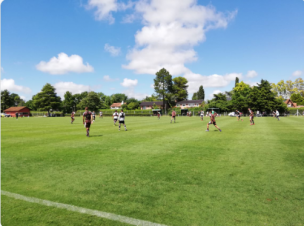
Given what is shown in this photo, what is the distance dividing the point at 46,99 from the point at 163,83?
5767cm

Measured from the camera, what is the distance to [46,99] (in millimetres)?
96188

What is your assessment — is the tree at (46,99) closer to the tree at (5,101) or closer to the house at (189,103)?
the tree at (5,101)

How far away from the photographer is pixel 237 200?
14.4ft

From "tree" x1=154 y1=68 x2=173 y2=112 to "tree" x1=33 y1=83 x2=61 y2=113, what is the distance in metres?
50.0

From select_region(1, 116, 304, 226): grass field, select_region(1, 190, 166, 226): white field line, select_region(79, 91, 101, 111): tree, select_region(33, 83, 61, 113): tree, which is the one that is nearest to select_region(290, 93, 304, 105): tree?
select_region(79, 91, 101, 111): tree

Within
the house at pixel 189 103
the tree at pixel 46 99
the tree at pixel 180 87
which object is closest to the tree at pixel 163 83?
the house at pixel 189 103

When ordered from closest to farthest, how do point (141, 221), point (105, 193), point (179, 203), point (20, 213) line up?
point (141, 221) → point (20, 213) → point (179, 203) → point (105, 193)

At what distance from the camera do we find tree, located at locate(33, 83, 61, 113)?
94.8 metres

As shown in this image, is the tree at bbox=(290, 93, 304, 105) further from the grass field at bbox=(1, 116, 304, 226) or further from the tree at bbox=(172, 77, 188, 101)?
the grass field at bbox=(1, 116, 304, 226)

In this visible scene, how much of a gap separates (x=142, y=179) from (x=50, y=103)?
103m

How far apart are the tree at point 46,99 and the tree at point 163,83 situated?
50042 mm

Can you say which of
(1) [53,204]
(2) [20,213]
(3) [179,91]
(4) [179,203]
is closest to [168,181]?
(4) [179,203]

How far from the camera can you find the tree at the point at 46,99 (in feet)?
311

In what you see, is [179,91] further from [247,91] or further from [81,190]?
[81,190]
